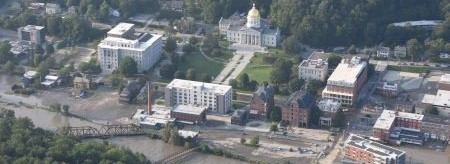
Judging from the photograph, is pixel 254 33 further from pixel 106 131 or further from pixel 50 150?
pixel 50 150

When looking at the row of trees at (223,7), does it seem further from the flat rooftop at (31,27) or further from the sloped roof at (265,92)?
the sloped roof at (265,92)

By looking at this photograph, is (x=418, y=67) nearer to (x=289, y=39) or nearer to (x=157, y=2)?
(x=289, y=39)

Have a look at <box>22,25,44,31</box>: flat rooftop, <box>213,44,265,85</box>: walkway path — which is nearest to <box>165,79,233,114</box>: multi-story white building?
<box>213,44,265,85</box>: walkway path

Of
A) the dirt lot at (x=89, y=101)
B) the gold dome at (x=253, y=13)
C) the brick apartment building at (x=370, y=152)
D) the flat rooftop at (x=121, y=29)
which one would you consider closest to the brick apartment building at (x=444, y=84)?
the brick apartment building at (x=370, y=152)

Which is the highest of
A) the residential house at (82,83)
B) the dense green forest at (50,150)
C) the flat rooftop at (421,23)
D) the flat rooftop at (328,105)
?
the flat rooftop at (421,23)

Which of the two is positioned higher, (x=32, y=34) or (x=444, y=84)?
(x=32, y=34)

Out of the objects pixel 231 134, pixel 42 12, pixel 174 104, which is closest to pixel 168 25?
pixel 42 12

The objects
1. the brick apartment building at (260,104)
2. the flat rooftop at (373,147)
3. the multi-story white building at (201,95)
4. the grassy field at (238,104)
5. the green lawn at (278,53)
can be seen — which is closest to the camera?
the flat rooftop at (373,147)

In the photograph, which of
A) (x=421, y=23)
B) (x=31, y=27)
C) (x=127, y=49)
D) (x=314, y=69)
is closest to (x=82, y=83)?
(x=127, y=49)
